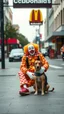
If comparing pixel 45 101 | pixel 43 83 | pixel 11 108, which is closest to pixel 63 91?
pixel 43 83

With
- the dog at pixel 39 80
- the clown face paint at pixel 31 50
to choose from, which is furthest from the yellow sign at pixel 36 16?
the dog at pixel 39 80

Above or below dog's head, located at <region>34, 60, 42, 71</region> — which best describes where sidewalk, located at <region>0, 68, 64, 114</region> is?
below

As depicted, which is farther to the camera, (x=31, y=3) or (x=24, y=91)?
(x=31, y=3)

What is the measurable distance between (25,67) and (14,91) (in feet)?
4.20

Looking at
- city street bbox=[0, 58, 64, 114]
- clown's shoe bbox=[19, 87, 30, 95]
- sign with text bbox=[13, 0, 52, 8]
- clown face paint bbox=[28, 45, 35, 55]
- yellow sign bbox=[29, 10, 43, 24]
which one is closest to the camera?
city street bbox=[0, 58, 64, 114]

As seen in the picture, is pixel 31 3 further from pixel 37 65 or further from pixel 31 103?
pixel 31 103

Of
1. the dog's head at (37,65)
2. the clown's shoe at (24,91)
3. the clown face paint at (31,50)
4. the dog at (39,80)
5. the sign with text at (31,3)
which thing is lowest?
the clown's shoe at (24,91)

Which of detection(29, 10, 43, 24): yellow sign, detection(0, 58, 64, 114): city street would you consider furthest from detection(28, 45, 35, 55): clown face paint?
detection(29, 10, 43, 24): yellow sign

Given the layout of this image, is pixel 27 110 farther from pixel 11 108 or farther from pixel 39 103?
pixel 39 103

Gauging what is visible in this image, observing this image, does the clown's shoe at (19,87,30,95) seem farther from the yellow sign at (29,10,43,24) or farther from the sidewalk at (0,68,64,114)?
the yellow sign at (29,10,43,24)

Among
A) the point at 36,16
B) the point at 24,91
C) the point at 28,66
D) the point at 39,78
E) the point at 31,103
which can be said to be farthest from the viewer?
the point at 36,16

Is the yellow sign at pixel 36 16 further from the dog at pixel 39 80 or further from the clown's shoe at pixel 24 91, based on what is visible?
the dog at pixel 39 80

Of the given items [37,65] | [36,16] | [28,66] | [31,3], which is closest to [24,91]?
[28,66]

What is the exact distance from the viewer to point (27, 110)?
912cm
